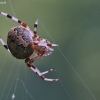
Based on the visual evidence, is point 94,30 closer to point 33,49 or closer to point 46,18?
point 46,18

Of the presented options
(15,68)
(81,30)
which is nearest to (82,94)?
(15,68)

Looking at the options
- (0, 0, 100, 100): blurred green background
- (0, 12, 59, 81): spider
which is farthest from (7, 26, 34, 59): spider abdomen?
(0, 0, 100, 100): blurred green background

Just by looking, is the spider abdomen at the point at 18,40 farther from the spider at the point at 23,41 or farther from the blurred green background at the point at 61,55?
the blurred green background at the point at 61,55

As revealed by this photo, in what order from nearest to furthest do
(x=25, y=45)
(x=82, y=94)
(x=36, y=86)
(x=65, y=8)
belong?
(x=25, y=45) < (x=36, y=86) < (x=82, y=94) < (x=65, y=8)

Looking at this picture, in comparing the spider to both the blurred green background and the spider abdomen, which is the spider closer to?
the spider abdomen

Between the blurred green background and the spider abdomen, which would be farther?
the blurred green background

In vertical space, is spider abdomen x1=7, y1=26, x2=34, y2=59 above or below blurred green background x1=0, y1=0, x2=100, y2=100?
above
